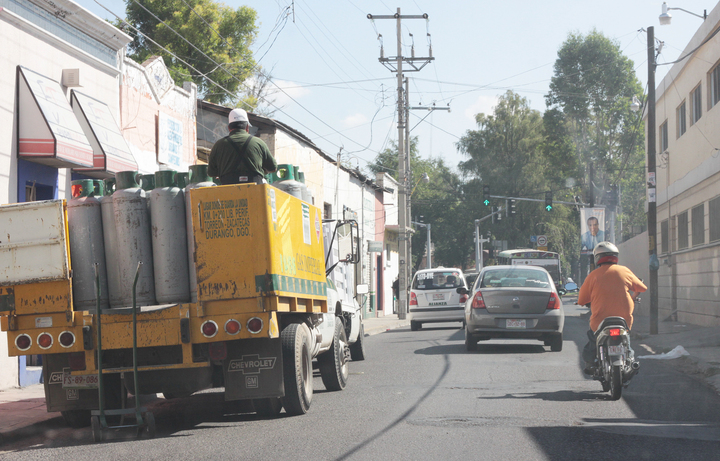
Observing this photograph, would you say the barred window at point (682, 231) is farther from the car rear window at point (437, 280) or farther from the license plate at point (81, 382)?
the license plate at point (81, 382)

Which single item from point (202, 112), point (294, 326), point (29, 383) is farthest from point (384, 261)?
point (294, 326)

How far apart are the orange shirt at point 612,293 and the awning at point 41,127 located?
7848 millimetres

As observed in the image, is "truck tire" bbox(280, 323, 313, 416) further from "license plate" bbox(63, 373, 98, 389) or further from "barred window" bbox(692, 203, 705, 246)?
"barred window" bbox(692, 203, 705, 246)

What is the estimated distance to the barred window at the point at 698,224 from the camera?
2217cm

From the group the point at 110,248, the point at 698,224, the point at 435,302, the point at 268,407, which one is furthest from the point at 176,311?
the point at 698,224

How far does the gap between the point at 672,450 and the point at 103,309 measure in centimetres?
496

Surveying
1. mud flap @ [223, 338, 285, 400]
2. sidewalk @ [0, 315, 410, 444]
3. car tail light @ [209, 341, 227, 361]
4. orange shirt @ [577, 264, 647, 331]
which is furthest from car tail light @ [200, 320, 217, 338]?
orange shirt @ [577, 264, 647, 331]

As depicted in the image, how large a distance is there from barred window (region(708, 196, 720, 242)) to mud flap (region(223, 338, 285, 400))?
16.0 meters

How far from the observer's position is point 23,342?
24.0ft

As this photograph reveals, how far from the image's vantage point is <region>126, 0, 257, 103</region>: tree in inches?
1288

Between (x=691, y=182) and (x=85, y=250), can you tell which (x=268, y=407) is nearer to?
(x=85, y=250)

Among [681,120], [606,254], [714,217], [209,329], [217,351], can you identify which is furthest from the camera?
[681,120]

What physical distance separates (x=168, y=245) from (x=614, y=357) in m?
4.89

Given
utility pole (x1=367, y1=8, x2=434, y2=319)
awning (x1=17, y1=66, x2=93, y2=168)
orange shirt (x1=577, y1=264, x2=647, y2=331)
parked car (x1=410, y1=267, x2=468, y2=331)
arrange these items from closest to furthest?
orange shirt (x1=577, y1=264, x2=647, y2=331) < awning (x1=17, y1=66, x2=93, y2=168) < parked car (x1=410, y1=267, x2=468, y2=331) < utility pole (x1=367, y1=8, x2=434, y2=319)
